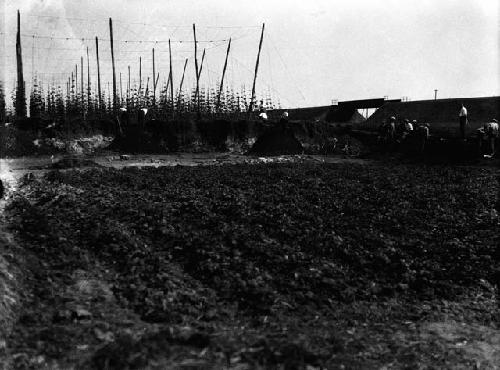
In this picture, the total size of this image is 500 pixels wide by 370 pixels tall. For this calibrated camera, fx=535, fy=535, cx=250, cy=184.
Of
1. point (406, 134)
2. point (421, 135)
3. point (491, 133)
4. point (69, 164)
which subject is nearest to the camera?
point (69, 164)

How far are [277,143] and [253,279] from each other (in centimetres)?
2324

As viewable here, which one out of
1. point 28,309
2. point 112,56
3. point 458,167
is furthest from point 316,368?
point 112,56

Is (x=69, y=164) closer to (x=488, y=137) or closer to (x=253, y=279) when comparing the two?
(x=253, y=279)

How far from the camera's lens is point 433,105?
40.9m

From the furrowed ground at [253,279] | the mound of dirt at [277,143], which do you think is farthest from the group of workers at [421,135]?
the furrowed ground at [253,279]

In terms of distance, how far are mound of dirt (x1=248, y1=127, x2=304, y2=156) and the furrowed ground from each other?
16177mm

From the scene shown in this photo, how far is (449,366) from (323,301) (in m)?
2.06

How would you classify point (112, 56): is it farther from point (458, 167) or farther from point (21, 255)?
point (21, 255)

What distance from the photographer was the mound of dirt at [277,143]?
30.7m

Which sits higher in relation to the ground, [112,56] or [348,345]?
[112,56]

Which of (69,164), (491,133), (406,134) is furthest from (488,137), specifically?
(69,164)

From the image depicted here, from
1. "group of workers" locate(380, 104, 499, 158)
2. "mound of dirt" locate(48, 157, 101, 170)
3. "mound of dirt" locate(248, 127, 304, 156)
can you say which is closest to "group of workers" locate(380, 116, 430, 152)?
"group of workers" locate(380, 104, 499, 158)

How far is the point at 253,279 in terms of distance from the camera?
8211mm

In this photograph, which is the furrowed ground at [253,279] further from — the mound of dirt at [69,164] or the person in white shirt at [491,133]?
the person in white shirt at [491,133]
